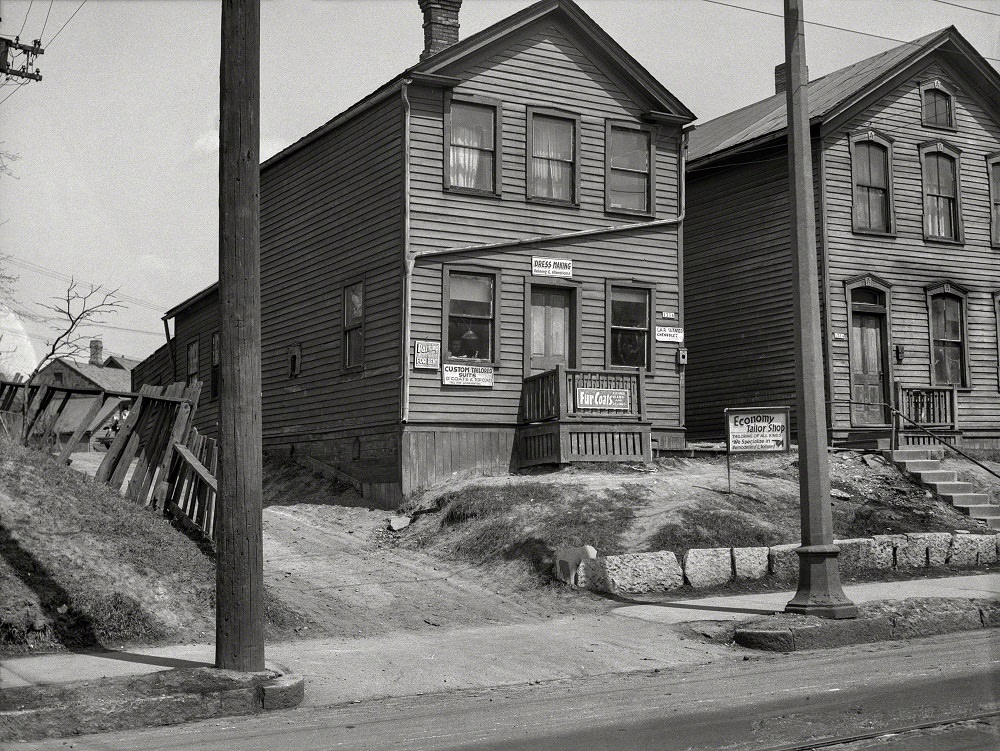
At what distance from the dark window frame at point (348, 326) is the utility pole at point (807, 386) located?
10.3m

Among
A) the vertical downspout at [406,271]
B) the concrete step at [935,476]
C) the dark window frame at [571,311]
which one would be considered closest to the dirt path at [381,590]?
the vertical downspout at [406,271]

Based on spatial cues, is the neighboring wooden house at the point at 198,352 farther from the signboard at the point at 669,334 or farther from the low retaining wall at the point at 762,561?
the low retaining wall at the point at 762,561

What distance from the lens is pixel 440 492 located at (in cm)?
1861

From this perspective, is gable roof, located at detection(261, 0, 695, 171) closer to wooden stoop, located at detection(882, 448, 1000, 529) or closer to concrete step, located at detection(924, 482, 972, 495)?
wooden stoop, located at detection(882, 448, 1000, 529)

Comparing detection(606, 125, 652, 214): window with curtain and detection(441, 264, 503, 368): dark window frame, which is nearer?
detection(441, 264, 503, 368): dark window frame

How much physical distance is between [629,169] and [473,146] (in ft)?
11.5

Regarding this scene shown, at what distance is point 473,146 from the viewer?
2088 centimetres

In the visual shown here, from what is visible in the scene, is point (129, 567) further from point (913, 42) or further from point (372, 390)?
point (913, 42)

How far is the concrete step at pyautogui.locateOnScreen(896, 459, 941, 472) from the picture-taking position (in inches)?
814

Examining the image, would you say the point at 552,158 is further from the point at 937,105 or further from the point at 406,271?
the point at 937,105

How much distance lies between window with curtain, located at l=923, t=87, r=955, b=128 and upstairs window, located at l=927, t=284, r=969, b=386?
12.6 ft

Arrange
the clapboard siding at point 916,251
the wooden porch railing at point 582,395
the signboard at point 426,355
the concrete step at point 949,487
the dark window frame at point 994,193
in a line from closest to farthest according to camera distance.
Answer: the wooden porch railing at point 582,395 → the signboard at point 426,355 → the concrete step at point 949,487 → the clapboard siding at point 916,251 → the dark window frame at point 994,193

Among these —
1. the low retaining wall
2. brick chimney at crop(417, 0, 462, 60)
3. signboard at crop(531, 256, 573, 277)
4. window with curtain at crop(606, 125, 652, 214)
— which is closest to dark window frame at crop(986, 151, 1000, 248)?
window with curtain at crop(606, 125, 652, 214)

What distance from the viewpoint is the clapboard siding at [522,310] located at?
19.9m
